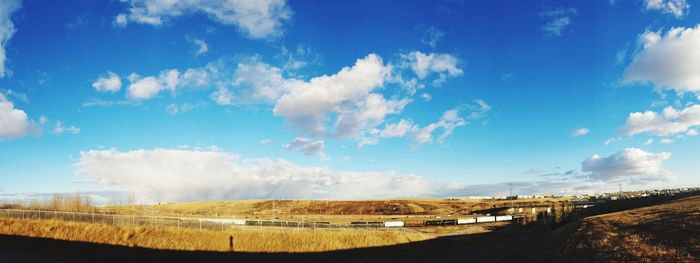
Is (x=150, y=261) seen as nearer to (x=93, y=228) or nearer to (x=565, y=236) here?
(x=93, y=228)

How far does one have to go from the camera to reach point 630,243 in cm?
2264

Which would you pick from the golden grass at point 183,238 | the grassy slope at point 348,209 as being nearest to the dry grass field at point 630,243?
the golden grass at point 183,238

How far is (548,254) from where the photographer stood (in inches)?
957

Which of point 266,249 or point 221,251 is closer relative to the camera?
point 221,251

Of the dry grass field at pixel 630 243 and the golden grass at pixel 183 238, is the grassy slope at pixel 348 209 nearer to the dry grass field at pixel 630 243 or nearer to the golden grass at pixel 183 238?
the golden grass at pixel 183 238

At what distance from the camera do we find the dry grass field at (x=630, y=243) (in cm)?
1973

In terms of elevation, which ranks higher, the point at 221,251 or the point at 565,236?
the point at 565,236

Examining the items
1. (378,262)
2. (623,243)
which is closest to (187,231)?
(378,262)

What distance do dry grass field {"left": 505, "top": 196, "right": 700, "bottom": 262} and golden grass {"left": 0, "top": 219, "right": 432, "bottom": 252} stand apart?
95.7ft

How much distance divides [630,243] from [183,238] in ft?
133

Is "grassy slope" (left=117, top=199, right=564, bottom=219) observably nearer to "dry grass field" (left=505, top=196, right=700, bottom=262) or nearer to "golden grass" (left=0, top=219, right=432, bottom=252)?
"golden grass" (left=0, top=219, right=432, bottom=252)

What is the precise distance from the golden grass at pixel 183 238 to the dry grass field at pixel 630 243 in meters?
29.2

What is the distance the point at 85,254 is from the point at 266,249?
1944cm

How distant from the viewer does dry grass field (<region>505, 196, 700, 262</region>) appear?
19.7 meters
